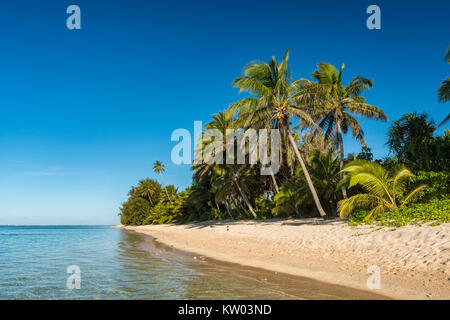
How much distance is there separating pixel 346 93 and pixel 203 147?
1562 cm

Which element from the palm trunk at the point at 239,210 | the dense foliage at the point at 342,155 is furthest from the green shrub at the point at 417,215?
the palm trunk at the point at 239,210

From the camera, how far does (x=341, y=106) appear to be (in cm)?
1855

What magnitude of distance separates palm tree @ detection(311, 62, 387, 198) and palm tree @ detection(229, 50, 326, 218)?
5.91ft

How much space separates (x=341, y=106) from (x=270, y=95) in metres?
4.99

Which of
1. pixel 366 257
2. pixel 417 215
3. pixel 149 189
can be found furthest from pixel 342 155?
pixel 149 189

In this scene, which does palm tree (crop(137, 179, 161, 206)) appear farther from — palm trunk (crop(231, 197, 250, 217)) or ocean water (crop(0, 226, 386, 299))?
ocean water (crop(0, 226, 386, 299))

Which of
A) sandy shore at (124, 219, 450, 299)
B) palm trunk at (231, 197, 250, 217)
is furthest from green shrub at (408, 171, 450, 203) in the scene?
palm trunk at (231, 197, 250, 217)

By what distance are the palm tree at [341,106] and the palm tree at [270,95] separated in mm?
1803

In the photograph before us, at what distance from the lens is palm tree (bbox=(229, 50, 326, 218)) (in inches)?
711

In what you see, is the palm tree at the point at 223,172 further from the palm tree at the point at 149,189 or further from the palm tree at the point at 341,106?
the palm tree at the point at 149,189

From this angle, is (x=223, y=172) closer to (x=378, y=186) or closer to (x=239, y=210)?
(x=239, y=210)

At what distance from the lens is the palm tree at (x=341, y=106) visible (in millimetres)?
18203
